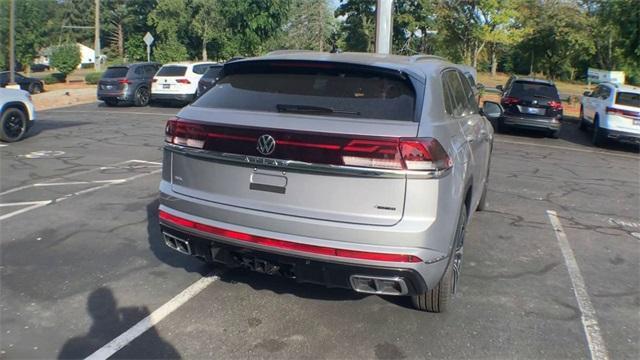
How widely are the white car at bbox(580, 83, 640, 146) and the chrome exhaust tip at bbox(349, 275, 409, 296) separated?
12638mm

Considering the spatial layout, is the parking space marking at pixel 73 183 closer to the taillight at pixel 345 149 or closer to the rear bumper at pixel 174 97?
the taillight at pixel 345 149

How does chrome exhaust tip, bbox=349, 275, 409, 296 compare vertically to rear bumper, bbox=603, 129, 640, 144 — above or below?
below

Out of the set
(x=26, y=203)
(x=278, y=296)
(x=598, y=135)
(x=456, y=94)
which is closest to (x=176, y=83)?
(x=598, y=135)

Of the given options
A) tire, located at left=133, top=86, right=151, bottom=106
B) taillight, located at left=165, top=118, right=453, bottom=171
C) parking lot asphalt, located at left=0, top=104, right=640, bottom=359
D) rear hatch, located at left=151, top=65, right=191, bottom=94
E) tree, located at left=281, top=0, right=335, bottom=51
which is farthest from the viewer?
tree, located at left=281, top=0, right=335, bottom=51

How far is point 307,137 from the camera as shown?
3217mm

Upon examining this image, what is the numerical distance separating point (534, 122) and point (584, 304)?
11.7 meters

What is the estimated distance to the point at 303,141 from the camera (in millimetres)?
3223

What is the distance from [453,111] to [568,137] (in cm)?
1362

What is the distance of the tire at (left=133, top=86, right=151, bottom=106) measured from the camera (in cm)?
2111

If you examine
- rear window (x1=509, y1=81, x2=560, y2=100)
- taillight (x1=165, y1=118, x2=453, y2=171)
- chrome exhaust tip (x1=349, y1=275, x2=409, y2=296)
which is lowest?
chrome exhaust tip (x1=349, y1=275, x2=409, y2=296)

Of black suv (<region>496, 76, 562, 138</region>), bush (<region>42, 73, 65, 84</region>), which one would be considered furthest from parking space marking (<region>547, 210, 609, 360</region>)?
bush (<region>42, 73, 65, 84</region>)

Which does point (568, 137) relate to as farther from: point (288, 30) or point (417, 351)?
point (288, 30)

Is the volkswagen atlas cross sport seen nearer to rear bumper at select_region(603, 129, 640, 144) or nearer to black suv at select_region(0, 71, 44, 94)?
rear bumper at select_region(603, 129, 640, 144)

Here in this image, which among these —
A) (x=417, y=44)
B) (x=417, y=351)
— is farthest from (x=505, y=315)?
(x=417, y=44)
